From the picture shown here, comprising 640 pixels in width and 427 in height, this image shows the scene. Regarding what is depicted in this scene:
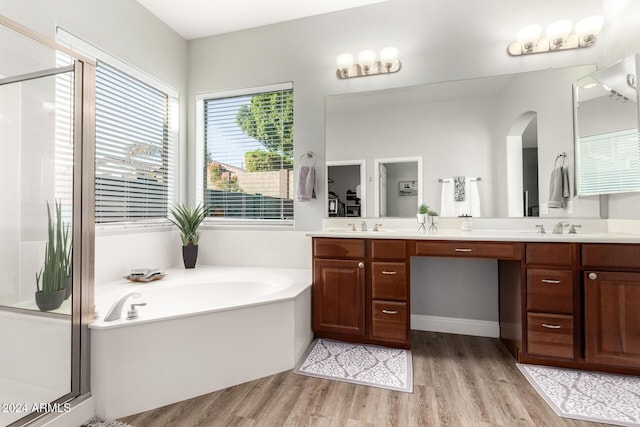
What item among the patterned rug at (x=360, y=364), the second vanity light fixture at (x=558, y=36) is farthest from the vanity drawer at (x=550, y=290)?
the second vanity light fixture at (x=558, y=36)

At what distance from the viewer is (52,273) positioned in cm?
147

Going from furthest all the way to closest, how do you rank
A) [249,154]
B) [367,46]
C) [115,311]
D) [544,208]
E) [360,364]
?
1. [249,154]
2. [367,46]
3. [544,208]
4. [360,364]
5. [115,311]

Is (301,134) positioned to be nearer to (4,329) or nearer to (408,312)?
(408,312)

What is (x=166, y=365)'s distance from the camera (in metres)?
1.62

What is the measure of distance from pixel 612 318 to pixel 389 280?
4.23ft

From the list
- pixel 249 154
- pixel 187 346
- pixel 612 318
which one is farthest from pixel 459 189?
pixel 187 346

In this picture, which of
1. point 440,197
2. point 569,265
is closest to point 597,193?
point 569,265

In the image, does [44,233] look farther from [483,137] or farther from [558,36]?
[558,36]

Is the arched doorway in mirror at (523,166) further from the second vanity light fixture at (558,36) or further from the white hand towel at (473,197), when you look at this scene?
the second vanity light fixture at (558,36)

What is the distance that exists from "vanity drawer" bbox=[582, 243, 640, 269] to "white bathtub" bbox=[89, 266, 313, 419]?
180cm

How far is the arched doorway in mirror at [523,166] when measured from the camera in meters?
2.34

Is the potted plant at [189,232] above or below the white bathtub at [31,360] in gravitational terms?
above

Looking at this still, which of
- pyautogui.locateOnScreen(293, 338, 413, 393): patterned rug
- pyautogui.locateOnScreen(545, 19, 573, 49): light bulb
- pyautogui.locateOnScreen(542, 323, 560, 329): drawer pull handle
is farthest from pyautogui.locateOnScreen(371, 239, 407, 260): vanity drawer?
pyautogui.locateOnScreen(545, 19, 573, 49): light bulb

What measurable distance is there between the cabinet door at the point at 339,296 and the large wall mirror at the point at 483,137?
2.16 feet
